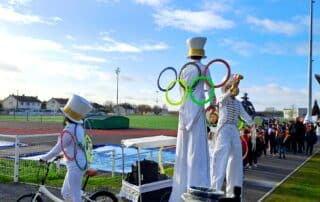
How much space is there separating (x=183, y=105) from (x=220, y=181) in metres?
1.49

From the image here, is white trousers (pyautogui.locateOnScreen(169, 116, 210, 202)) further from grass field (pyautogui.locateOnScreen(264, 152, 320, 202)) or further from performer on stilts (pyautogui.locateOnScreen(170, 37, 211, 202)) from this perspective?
grass field (pyautogui.locateOnScreen(264, 152, 320, 202))

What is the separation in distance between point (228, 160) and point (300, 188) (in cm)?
430

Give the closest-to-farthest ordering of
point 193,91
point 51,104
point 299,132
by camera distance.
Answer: point 193,91
point 299,132
point 51,104

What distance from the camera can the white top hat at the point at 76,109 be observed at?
625 cm

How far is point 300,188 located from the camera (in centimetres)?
1044

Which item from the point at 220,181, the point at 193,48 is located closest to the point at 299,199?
the point at 220,181

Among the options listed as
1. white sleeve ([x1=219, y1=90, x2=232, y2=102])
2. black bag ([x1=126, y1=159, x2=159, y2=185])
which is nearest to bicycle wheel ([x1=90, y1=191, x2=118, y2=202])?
black bag ([x1=126, y1=159, x2=159, y2=185])

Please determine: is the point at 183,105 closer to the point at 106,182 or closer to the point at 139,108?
the point at 106,182

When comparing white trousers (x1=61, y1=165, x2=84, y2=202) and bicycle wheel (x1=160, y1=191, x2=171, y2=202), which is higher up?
white trousers (x1=61, y1=165, x2=84, y2=202)

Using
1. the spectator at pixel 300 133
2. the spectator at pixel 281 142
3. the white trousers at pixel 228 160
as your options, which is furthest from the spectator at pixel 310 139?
the white trousers at pixel 228 160

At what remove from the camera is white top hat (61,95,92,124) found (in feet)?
A: 20.5

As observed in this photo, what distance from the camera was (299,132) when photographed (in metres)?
21.0

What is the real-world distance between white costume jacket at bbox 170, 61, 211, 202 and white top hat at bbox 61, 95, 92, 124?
1534 mm

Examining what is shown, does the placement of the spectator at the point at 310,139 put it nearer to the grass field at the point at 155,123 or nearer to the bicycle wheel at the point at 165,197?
the bicycle wheel at the point at 165,197
